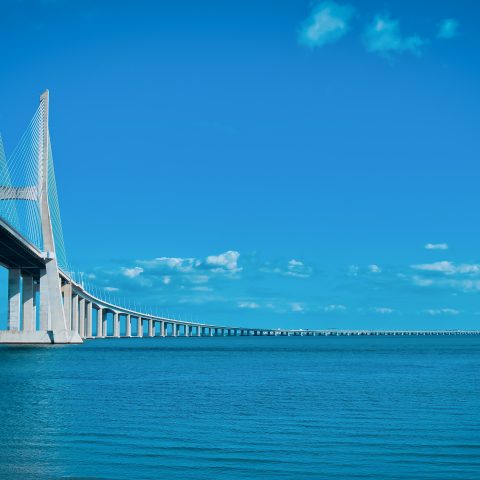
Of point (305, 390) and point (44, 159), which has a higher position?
point (44, 159)

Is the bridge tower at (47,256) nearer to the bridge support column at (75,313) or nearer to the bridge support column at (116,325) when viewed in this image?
the bridge support column at (75,313)

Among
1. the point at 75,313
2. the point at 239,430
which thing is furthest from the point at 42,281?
the point at 239,430

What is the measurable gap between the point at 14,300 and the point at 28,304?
16.4 feet

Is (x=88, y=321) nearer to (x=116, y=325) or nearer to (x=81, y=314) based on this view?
(x=116, y=325)

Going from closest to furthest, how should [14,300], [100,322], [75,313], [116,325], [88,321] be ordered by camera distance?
[14,300] → [75,313] → [88,321] → [100,322] → [116,325]

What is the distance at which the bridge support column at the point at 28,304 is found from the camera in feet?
279

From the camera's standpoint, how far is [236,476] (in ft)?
54.2

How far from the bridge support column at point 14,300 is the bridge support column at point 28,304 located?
1.77 metres

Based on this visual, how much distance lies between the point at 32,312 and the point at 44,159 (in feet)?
63.6

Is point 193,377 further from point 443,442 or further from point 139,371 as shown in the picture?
point 443,442

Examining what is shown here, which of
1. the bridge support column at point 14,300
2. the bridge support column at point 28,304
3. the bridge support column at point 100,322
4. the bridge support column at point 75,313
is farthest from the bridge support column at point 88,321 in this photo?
the bridge support column at point 14,300

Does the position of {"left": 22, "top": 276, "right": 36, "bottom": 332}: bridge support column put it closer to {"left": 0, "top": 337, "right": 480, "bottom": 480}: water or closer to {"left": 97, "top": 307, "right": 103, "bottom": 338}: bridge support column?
{"left": 0, "top": 337, "right": 480, "bottom": 480}: water

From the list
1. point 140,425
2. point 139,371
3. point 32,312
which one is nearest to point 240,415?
point 140,425

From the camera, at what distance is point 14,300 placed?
81438mm
